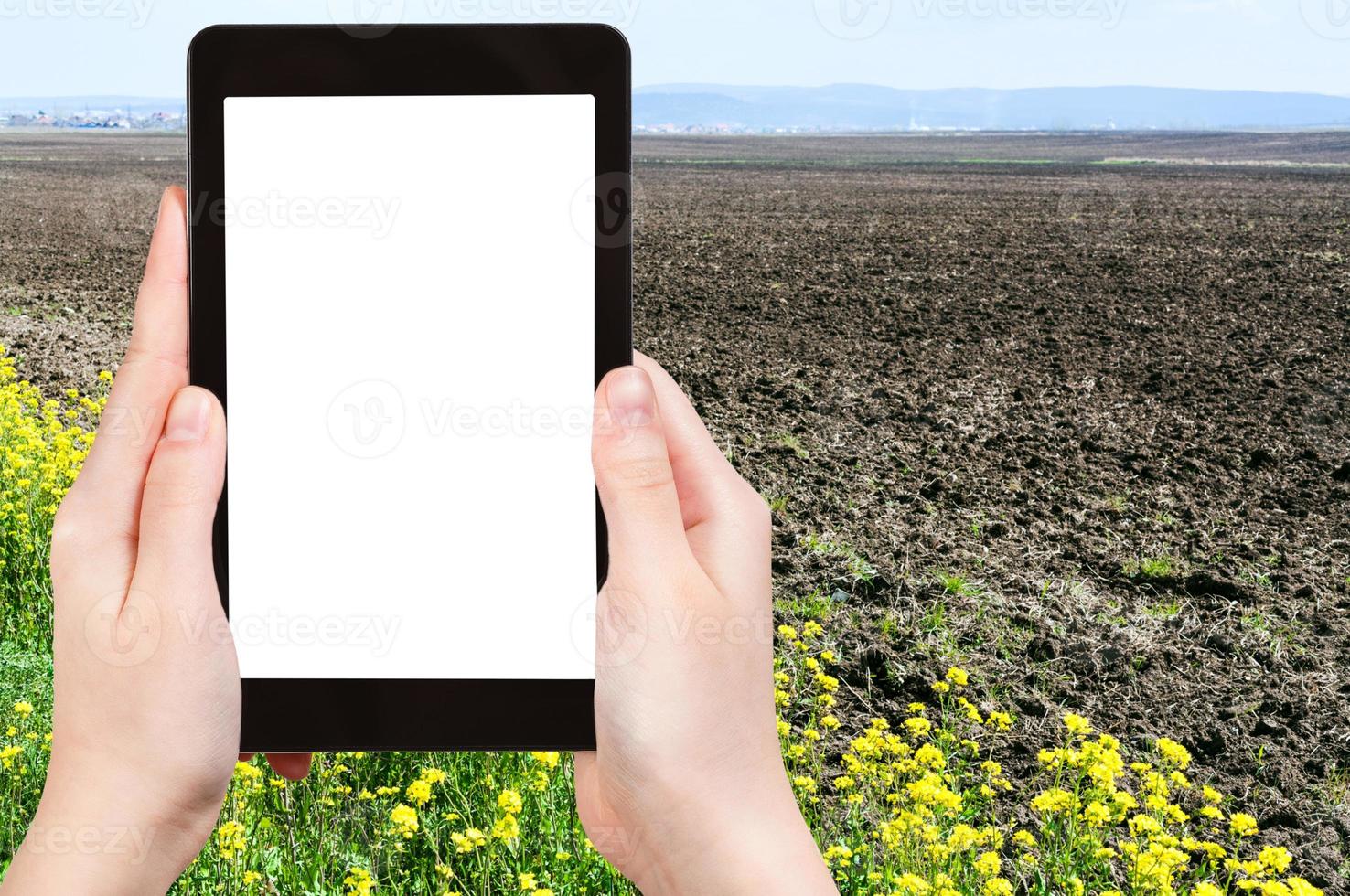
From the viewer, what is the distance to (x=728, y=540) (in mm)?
1780

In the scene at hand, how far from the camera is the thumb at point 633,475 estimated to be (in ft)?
5.45

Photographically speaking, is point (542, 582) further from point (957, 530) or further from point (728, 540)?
point (957, 530)

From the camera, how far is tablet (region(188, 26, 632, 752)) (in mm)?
1686

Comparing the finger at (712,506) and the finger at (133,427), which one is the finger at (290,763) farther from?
the finger at (712,506)

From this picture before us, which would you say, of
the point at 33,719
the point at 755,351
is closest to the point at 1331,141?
the point at 755,351

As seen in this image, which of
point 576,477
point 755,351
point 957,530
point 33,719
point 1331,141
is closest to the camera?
point 576,477

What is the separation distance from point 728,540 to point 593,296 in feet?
1.46

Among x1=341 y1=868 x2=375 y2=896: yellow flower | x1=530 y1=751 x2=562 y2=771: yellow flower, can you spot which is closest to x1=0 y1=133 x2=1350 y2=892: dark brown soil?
x1=530 y1=751 x2=562 y2=771: yellow flower

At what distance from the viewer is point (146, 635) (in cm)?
161

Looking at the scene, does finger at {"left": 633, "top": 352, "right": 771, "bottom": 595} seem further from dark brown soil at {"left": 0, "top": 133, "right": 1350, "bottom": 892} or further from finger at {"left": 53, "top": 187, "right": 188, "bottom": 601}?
dark brown soil at {"left": 0, "top": 133, "right": 1350, "bottom": 892}

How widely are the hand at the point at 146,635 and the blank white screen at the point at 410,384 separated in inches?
3.3

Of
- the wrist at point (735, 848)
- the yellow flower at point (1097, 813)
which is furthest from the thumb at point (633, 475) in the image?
the yellow flower at point (1097, 813)

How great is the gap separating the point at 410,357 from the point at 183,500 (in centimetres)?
40

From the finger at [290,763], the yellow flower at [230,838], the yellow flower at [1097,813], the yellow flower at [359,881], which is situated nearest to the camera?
the finger at [290,763]
